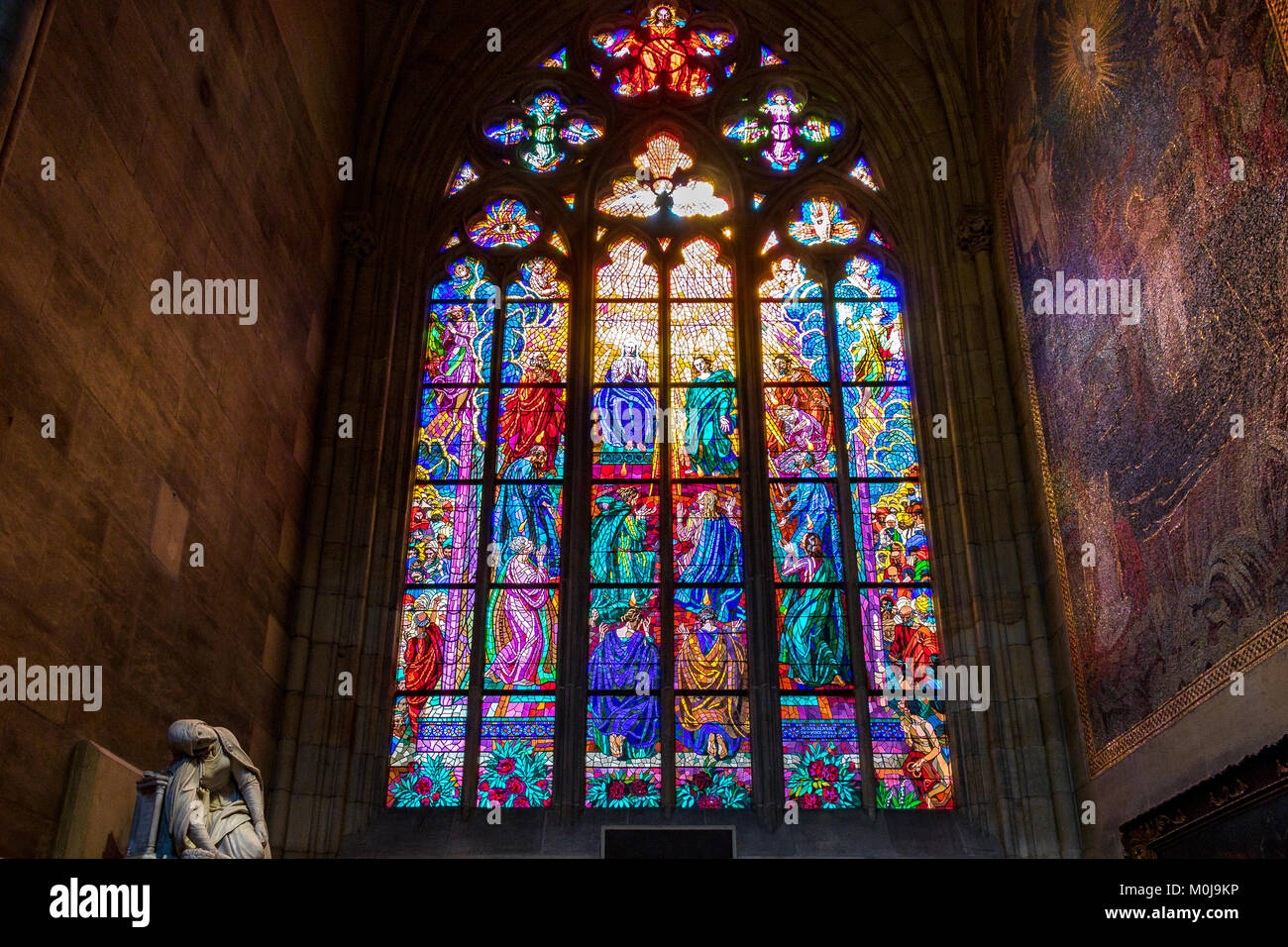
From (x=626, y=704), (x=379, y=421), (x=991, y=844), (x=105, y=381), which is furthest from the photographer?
(x=379, y=421)

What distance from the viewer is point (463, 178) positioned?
42.2 feet

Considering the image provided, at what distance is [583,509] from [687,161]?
167 inches

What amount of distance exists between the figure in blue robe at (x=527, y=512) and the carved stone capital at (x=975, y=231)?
4352 millimetres

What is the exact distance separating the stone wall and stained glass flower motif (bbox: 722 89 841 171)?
180 inches

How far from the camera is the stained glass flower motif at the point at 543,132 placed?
13016 mm

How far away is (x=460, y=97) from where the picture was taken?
42.3 feet

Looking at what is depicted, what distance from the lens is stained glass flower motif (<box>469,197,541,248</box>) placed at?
1263 centimetres

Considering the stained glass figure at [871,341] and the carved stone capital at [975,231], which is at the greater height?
the carved stone capital at [975,231]

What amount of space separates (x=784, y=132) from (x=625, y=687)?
619 centimetres

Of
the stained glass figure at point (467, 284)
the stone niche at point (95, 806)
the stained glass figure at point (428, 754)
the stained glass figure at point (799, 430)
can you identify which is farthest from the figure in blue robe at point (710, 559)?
the stone niche at point (95, 806)

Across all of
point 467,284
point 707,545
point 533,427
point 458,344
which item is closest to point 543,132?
point 467,284

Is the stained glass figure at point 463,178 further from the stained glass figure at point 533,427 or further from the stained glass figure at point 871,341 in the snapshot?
the stained glass figure at point 871,341
